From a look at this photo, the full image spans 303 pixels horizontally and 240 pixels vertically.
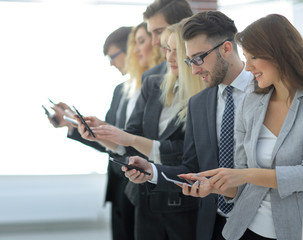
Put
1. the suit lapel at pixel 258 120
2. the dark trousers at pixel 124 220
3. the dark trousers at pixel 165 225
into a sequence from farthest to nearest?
the dark trousers at pixel 124 220 → the dark trousers at pixel 165 225 → the suit lapel at pixel 258 120

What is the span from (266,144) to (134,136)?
1.03 metres

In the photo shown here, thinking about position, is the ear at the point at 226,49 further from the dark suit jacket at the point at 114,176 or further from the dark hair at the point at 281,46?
the dark suit jacket at the point at 114,176

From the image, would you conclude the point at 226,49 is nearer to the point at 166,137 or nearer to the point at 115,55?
the point at 166,137

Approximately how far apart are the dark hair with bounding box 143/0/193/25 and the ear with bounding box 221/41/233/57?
863mm

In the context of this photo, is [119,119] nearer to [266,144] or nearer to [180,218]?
[180,218]

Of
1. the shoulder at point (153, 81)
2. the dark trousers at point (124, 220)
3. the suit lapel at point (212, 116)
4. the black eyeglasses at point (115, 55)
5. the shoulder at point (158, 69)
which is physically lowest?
the dark trousers at point (124, 220)

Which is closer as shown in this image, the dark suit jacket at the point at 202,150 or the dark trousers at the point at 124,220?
the dark suit jacket at the point at 202,150

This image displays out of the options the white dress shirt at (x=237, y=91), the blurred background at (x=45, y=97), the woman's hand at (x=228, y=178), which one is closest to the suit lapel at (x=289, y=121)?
the woman's hand at (x=228, y=178)

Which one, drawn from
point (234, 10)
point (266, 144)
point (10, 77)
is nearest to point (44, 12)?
point (10, 77)

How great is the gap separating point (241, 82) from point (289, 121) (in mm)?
506

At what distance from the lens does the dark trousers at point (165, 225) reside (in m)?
2.37

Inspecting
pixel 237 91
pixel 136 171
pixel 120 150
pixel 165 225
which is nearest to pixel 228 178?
pixel 136 171

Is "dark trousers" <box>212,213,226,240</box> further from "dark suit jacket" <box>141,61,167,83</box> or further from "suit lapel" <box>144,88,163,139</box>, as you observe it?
"dark suit jacket" <box>141,61,167,83</box>

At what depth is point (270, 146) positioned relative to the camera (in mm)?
1653
